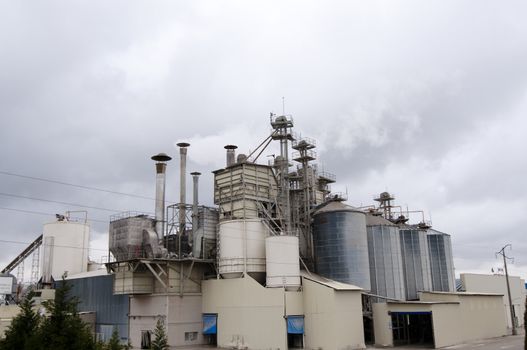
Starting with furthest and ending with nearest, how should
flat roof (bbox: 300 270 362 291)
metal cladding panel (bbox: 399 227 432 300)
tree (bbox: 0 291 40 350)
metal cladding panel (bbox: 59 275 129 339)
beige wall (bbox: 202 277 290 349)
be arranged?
metal cladding panel (bbox: 399 227 432 300) → metal cladding panel (bbox: 59 275 129 339) → flat roof (bbox: 300 270 362 291) → beige wall (bbox: 202 277 290 349) → tree (bbox: 0 291 40 350)

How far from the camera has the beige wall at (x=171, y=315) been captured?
4478cm

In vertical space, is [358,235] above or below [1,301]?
above

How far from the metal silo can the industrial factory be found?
0.10 meters

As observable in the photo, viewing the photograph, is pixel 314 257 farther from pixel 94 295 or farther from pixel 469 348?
pixel 94 295

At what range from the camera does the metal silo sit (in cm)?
4978

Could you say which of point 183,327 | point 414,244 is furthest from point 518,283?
point 183,327

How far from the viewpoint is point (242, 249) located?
147 ft

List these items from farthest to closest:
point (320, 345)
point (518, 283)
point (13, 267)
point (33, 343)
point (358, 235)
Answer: point (518, 283) → point (13, 267) → point (358, 235) → point (320, 345) → point (33, 343)

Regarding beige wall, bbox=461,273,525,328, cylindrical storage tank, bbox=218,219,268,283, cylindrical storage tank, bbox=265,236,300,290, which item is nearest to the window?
cylindrical storage tank, bbox=218,219,268,283

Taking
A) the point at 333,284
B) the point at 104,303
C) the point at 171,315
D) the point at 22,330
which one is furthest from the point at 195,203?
the point at 22,330

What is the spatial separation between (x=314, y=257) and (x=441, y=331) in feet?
43.9

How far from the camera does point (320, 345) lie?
40750 mm

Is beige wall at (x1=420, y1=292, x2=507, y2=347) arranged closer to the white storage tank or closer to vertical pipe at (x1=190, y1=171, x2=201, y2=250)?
vertical pipe at (x1=190, y1=171, x2=201, y2=250)

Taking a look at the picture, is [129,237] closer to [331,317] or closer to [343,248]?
[331,317]
